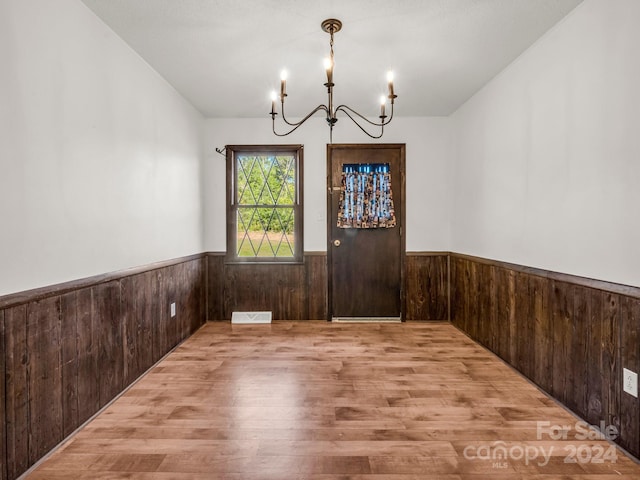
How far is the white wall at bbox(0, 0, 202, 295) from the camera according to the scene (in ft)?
5.53

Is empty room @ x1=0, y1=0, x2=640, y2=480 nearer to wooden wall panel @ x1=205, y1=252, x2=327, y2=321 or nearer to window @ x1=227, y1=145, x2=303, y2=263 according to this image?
wooden wall panel @ x1=205, y1=252, x2=327, y2=321

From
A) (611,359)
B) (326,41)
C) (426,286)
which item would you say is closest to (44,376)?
(326,41)

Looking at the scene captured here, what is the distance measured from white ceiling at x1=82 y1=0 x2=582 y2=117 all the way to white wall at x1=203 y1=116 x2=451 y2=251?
72 centimetres

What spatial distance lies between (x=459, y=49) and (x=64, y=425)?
3.50 m

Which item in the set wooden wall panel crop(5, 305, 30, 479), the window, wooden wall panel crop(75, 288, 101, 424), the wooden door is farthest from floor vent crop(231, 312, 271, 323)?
wooden wall panel crop(5, 305, 30, 479)

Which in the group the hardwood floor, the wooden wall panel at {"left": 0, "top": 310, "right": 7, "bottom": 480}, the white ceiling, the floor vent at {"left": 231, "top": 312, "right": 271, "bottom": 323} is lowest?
the hardwood floor

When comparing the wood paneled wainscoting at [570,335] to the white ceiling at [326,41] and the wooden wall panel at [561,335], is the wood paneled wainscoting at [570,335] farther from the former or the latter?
the white ceiling at [326,41]

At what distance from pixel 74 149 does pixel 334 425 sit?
2.15 m

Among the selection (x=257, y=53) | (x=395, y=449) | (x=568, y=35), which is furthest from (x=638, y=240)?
(x=257, y=53)

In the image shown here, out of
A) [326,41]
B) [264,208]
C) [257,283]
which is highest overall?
[326,41]

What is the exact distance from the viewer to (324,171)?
14.6ft

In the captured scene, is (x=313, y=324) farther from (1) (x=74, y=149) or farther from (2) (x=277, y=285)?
(1) (x=74, y=149)

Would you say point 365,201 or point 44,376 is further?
point 365,201

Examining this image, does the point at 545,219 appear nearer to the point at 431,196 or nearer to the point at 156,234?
the point at 431,196
